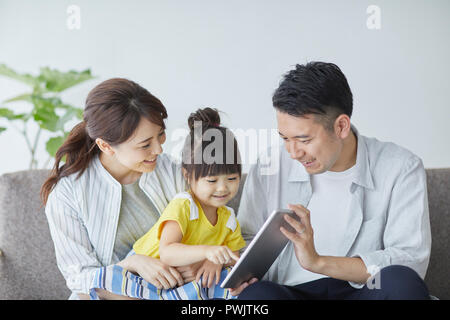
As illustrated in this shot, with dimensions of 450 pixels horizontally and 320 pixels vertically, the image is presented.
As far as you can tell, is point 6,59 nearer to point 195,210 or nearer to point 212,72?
point 212,72

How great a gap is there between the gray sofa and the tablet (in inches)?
25.3

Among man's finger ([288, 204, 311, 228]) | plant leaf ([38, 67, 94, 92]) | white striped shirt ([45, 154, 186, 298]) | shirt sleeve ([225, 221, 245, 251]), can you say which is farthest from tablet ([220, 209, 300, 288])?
plant leaf ([38, 67, 94, 92])

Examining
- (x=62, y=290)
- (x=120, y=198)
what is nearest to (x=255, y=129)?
(x=120, y=198)

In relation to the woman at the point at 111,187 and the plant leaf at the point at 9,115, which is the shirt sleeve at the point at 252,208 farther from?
the plant leaf at the point at 9,115

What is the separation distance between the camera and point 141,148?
4.24 feet

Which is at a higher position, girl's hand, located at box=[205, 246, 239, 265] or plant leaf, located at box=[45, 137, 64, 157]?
plant leaf, located at box=[45, 137, 64, 157]

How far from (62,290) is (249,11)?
1144mm

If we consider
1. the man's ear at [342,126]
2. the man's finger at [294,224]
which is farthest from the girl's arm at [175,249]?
the man's ear at [342,126]

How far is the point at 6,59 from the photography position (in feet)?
7.47

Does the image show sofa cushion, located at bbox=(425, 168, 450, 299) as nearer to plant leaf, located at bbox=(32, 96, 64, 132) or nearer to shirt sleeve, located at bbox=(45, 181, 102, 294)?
shirt sleeve, located at bbox=(45, 181, 102, 294)

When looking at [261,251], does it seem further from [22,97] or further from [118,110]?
[22,97]

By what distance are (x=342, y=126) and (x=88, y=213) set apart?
0.74 metres

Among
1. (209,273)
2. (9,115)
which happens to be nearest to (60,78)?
(9,115)

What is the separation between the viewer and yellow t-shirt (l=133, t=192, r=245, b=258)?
1267mm
